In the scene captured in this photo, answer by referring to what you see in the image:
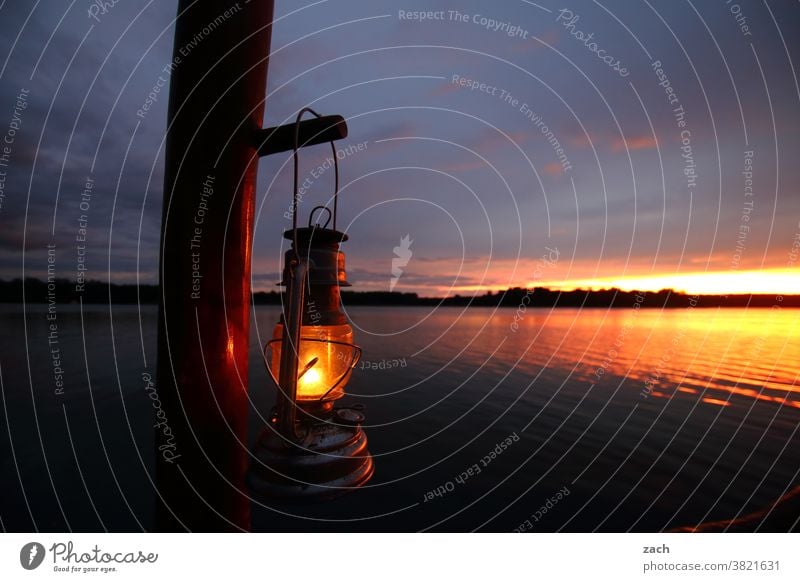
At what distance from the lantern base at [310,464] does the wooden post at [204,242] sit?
28.4 inches

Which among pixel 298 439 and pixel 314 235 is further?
pixel 314 235

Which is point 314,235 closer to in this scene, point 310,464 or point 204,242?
point 204,242

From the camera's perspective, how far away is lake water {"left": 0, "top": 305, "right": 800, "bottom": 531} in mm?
8867

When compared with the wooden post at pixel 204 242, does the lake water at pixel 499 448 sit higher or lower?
lower

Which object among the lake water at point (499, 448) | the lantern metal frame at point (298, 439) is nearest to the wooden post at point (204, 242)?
the lantern metal frame at point (298, 439)

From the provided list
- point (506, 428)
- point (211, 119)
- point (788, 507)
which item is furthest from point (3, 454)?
point (788, 507)

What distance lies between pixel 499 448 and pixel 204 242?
12782 mm

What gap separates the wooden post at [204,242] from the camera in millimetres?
2127

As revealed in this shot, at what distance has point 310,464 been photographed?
155 centimetres

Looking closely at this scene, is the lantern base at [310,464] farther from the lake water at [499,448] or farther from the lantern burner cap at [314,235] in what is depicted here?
the lake water at [499,448]

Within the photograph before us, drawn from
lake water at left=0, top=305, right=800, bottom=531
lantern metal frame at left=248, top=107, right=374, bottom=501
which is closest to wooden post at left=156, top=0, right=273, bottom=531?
lantern metal frame at left=248, top=107, right=374, bottom=501

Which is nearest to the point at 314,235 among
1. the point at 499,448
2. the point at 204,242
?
the point at 204,242

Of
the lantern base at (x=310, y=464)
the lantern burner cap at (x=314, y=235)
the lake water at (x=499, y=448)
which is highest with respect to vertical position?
the lantern burner cap at (x=314, y=235)

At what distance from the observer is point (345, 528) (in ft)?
26.6
